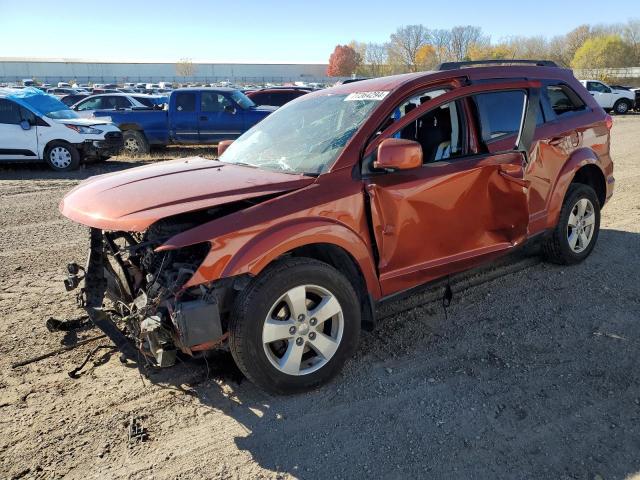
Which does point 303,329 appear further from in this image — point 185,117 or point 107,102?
point 107,102

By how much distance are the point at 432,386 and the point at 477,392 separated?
0.27m

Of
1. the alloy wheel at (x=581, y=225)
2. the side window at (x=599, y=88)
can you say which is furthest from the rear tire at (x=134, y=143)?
the side window at (x=599, y=88)

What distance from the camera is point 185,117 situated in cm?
1370

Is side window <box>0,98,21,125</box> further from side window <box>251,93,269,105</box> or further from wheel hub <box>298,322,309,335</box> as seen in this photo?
wheel hub <box>298,322,309,335</box>

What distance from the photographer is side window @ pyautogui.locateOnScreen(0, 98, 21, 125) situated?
11.4m

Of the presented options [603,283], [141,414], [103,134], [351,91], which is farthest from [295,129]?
[103,134]

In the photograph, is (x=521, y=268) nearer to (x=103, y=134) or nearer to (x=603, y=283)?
(x=603, y=283)

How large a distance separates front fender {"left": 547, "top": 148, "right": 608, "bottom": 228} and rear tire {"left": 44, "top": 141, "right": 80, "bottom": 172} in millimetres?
10466

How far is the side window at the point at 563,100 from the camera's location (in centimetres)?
474

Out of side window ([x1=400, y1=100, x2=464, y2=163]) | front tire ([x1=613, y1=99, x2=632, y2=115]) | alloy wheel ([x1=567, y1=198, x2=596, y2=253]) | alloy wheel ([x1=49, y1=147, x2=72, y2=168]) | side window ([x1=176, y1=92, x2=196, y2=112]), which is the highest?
front tire ([x1=613, y1=99, x2=632, y2=115])

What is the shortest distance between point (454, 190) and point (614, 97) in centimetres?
2781

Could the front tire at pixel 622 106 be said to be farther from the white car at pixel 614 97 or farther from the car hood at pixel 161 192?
the car hood at pixel 161 192

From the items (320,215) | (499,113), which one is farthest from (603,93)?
(320,215)

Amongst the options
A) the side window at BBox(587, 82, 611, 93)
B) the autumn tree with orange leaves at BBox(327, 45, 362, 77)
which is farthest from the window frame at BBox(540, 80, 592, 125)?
the autumn tree with orange leaves at BBox(327, 45, 362, 77)
